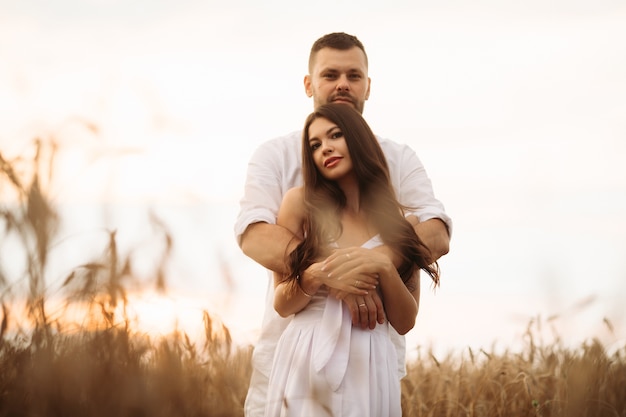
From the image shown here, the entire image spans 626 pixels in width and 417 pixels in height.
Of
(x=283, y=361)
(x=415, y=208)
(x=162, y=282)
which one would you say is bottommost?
(x=283, y=361)

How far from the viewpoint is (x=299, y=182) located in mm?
4363

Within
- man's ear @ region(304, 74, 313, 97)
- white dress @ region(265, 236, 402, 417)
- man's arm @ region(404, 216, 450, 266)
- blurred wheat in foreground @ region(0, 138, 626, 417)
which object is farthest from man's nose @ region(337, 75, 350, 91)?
blurred wheat in foreground @ region(0, 138, 626, 417)

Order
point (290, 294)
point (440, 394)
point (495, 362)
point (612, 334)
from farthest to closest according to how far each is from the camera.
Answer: point (495, 362) < point (440, 394) < point (290, 294) < point (612, 334)

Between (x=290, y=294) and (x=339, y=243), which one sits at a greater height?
(x=339, y=243)

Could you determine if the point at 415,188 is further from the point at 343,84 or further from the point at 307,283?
the point at 307,283

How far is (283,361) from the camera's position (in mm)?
3316

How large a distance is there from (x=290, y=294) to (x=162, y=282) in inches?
59.3

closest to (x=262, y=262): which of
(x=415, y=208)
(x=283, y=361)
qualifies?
(x=283, y=361)

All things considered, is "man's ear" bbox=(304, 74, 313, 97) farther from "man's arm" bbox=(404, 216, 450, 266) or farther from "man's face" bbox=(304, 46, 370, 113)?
"man's arm" bbox=(404, 216, 450, 266)

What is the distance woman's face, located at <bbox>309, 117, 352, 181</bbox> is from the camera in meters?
3.46

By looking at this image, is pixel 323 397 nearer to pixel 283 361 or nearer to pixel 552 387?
pixel 283 361

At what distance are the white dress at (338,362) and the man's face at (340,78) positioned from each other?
1723 mm

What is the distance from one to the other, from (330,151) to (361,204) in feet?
1.01

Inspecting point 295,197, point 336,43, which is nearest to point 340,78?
point 336,43
